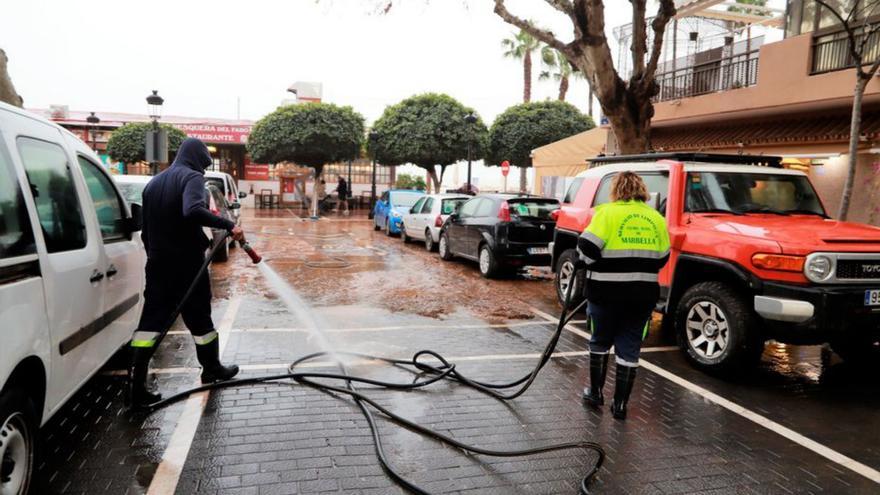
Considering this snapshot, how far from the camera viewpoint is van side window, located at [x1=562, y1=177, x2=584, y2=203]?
8.04 metres

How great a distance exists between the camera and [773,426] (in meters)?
4.28

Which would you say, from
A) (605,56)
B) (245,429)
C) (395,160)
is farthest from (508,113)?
(245,429)

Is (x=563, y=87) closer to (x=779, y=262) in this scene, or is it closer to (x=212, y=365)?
(x=779, y=262)

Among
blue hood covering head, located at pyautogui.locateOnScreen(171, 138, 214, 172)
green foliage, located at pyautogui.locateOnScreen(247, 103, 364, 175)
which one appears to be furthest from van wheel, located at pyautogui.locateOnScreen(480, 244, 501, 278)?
green foliage, located at pyautogui.locateOnScreen(247, 103, 364, 175)

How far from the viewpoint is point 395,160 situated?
32938mm

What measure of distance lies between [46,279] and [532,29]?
36.3 feet

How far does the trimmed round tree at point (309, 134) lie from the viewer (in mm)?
30250

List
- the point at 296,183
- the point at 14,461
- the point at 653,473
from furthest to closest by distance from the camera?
1. the point at 296,183
2. the point at 653,473
3. the point at 14,461

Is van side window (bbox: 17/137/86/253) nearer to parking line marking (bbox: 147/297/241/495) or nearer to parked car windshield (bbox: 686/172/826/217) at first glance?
parking line marking (bbox: 147/297/241/495)

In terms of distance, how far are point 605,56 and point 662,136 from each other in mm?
8146

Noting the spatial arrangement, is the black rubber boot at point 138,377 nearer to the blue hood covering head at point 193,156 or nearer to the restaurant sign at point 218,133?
the blue hood covering head at point 193,156

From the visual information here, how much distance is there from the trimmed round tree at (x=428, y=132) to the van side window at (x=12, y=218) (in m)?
28.2

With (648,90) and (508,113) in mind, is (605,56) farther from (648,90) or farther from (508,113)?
(508,113)

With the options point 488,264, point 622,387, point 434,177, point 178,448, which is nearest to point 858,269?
point 622,387
